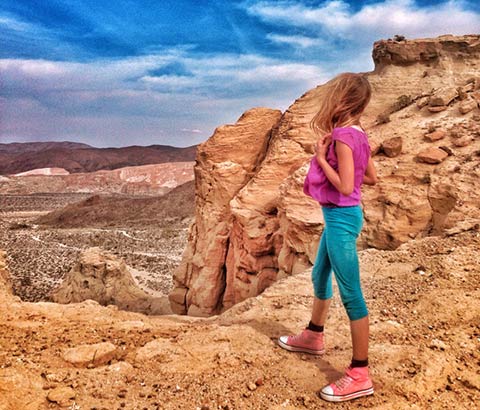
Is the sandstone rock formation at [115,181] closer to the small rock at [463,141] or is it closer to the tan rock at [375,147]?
the tan rock at [375,147]

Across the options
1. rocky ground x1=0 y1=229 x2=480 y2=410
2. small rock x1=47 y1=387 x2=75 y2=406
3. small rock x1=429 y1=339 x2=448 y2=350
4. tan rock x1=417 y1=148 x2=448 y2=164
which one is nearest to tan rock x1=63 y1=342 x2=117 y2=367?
rocky ground x1=0 y1=229 x2=480 y2=410

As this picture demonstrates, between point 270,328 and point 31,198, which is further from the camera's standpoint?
point 31,198

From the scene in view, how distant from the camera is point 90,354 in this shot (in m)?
3.00

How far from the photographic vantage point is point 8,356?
2875mm

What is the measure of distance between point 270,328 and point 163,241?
1063 inches

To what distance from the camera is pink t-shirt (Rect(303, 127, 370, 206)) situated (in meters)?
2.54

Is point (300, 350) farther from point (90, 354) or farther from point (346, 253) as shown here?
point (90, 354)

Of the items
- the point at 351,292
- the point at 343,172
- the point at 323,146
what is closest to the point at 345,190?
the point at 343,172

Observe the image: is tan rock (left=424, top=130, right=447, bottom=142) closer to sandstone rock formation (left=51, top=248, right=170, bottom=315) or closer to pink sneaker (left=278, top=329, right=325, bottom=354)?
pink sneaker (left=278, top=329, right=325, bottom=354)

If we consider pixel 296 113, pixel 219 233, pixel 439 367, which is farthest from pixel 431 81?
pixel 439 367

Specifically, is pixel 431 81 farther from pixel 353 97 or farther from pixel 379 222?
pixel 353 97

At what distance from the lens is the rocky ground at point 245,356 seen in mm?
2529

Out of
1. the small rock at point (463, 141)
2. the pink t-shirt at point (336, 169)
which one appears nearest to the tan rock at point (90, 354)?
the pink t-shirt at point (336, 169)

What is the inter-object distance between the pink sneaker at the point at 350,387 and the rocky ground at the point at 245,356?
5 cm
